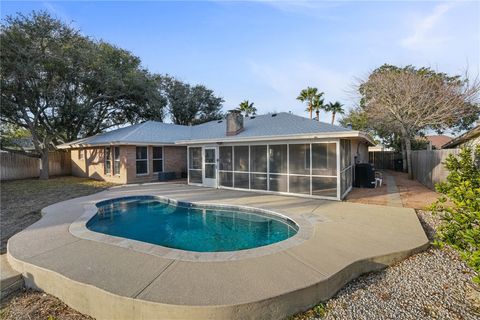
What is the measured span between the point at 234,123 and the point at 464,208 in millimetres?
10789

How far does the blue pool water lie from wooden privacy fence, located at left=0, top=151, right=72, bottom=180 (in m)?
12.5

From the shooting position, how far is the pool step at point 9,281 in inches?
146

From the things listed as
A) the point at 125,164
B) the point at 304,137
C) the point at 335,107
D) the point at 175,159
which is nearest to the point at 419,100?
the point at 304,137

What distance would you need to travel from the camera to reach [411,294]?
3381 millimetres

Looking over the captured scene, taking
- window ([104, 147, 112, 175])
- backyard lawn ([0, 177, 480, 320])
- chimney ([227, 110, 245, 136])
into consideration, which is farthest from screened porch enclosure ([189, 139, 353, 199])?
window ([104, 147, 112, 175])

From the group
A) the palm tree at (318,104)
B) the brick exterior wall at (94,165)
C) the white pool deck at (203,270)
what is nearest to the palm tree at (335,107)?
the palm tree at (318,104)

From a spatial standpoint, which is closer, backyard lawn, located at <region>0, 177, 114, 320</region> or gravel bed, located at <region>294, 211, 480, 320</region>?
gravel bed, located at <region>294, 211, 480, 320</region>

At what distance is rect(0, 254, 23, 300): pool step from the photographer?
3.71 metres

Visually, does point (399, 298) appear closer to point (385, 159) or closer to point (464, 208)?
point (464, 208)

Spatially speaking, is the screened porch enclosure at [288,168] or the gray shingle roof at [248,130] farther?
the gray shingle roof at [248,130]

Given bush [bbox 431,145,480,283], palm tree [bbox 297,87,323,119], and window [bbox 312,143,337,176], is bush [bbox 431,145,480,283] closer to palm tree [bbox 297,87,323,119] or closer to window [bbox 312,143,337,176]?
window [bbox 312,143,337,176]

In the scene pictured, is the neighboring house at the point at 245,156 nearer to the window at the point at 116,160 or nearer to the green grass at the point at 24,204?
the window at the point at 116,160

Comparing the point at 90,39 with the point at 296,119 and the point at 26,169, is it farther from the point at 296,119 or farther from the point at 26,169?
the point at 296,119

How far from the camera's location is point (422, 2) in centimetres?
820
